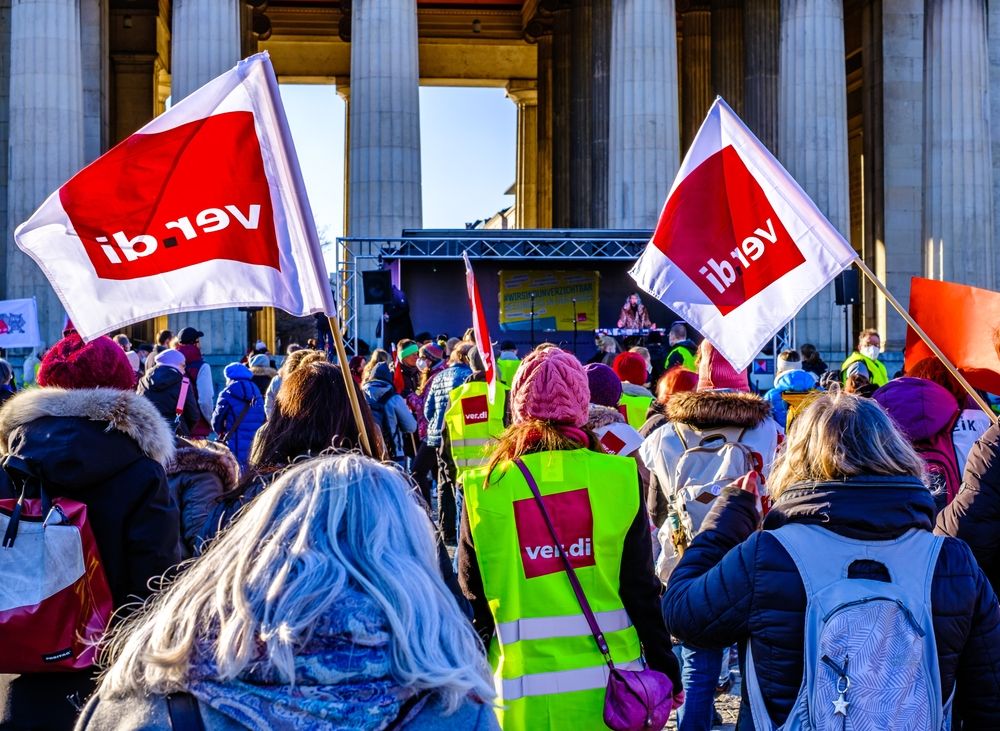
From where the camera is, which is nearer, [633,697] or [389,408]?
[633,697]

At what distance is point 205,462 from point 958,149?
2798 cm

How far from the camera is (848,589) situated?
3486mm

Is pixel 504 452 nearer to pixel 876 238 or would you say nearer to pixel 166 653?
pixel 166 653

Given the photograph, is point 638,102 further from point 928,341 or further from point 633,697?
point 633,697

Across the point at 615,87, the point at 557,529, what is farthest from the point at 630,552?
the point at 615,87

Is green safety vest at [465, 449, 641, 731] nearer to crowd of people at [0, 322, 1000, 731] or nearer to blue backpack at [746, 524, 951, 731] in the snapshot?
crowd of people at [0, 322, 1000, 731]

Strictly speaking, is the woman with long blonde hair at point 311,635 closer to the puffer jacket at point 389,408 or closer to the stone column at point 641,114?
the puffer jacket at point 389,408

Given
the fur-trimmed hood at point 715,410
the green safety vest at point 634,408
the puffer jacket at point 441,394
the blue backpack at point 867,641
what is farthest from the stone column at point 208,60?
the blue backpack at point 867,641

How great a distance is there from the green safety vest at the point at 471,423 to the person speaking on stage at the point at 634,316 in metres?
16.2

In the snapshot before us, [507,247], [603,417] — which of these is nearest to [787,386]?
[603,417]

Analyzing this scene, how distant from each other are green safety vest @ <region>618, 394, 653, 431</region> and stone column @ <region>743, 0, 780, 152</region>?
24.7m

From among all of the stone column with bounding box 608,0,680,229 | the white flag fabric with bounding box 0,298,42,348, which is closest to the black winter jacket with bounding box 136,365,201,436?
the white flag fabric with bounding box 0,298,42,348

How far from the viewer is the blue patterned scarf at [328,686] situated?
86.4 inches

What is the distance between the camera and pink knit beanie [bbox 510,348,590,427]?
15.7 feet
